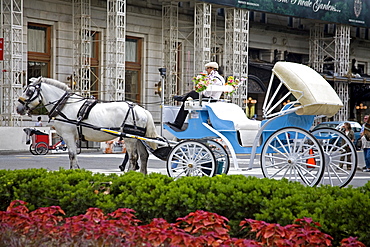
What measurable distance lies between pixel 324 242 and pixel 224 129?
649 centimetres

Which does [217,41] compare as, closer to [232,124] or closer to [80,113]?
[80,113]

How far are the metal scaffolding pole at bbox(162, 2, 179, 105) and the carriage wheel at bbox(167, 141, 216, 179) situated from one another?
2373 centimetres

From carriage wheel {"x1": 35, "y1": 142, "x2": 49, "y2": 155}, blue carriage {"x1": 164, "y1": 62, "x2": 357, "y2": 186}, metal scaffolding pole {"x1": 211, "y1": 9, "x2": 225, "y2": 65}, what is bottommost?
carriage wheel {"x1": 35, "y1": 142, "x2": 49, "y2": 155}

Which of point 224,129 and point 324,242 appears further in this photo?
point 224,129

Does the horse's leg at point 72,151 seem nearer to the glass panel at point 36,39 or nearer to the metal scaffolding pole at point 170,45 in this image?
the glass panel at point 36,39

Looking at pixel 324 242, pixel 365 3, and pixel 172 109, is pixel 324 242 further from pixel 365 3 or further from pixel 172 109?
pixel 365 3

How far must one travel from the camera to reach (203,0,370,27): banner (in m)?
37.0

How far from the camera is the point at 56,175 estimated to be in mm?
8227

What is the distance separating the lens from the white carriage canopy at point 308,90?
428 inches

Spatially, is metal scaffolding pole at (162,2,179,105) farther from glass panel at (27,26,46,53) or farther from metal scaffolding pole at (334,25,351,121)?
metal scaffolding pole at (334,25,351,121)

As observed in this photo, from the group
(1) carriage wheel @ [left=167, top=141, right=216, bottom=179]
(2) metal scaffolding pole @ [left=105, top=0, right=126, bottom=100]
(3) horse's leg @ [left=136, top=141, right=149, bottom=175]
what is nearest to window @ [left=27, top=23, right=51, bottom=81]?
(2) metal scaffolding pole @ [left=105, top=0, right=126, bottom=100]

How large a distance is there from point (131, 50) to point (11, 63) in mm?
10414

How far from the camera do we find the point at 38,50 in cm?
3212

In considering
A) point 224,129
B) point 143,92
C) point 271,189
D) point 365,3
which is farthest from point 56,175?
point 365,3
